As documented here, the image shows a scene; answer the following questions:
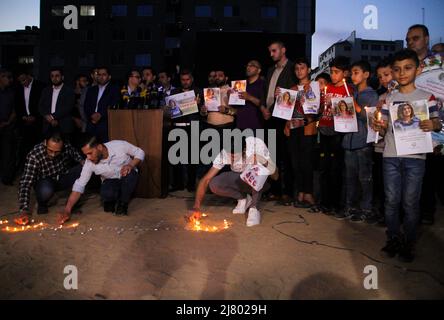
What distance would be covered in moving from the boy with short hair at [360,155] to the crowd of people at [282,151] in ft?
0.04

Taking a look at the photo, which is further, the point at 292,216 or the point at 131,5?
the point at 131,5

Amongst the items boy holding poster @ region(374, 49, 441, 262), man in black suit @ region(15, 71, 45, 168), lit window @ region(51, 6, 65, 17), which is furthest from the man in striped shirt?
lit window @ region(51, 6, 65, 17)

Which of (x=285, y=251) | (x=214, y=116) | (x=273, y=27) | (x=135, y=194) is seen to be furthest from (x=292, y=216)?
(x=273, y=27)

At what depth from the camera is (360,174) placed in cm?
455

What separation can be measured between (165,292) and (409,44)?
3.76 m

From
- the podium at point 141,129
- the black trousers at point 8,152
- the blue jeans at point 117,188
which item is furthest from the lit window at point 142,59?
the blue jeans at point 117,188

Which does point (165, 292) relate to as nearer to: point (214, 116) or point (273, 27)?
point (214, 116)

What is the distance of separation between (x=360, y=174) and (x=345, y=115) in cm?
71

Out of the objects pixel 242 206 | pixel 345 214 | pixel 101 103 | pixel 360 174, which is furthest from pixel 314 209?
pixel 101 103

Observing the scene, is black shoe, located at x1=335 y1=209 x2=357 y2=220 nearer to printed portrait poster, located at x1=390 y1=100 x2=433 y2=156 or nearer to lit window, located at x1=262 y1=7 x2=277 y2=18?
printed portrait poster, located at x1=390 y1=100 x2=433 y2=156

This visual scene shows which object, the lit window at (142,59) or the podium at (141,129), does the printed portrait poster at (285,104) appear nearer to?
the podium at (141,129)

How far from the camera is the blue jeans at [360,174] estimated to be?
4.52 metres

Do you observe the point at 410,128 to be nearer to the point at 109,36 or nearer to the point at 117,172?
the point at 117,172

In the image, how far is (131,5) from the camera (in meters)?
35.5
